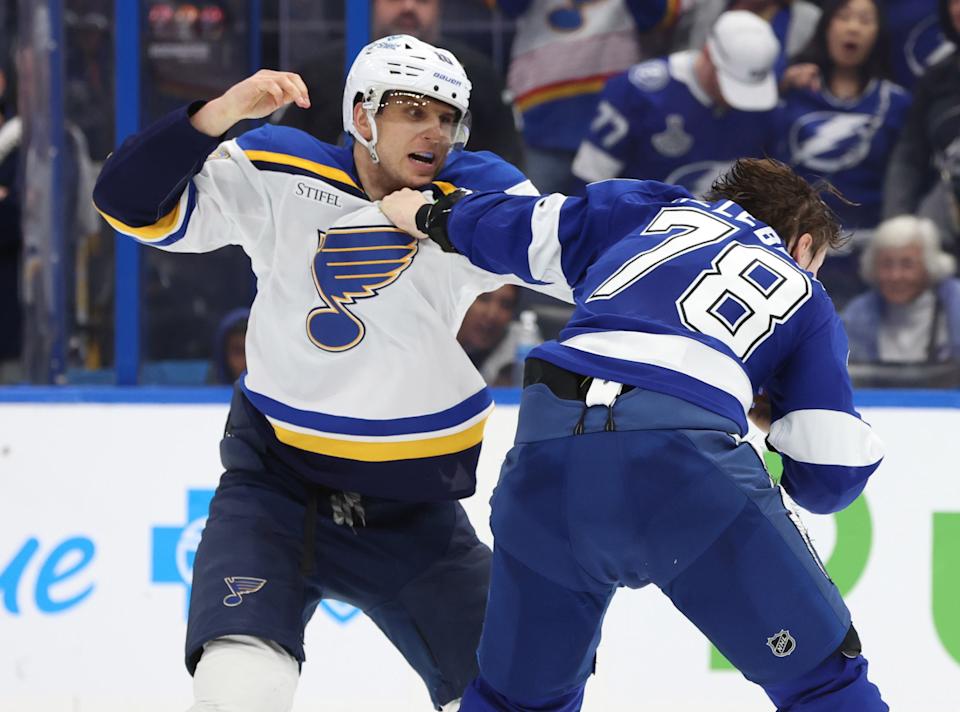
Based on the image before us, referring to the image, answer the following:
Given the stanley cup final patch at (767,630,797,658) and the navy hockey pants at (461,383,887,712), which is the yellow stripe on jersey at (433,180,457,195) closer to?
the navy hockey pants at (461,383,887,712)

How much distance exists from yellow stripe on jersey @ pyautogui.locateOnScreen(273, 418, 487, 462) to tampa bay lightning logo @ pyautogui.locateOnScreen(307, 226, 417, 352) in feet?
0.52

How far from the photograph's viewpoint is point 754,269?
1.88 meters

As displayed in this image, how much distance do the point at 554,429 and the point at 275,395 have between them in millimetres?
642

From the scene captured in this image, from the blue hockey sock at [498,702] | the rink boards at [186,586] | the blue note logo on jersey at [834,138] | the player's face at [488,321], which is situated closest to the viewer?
the blue hockey sock at [498,702]

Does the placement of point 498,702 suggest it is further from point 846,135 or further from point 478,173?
point 846,135

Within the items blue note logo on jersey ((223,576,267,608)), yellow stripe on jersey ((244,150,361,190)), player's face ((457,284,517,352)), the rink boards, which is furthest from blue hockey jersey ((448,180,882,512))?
player's face ((457,284,517,352))

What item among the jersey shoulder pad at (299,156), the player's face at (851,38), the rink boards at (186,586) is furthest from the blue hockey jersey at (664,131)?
the jersey shoulder pad at (299,156)

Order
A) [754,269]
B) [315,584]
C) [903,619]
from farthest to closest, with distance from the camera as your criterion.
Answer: [903,619] < [315,584] < [754,269]

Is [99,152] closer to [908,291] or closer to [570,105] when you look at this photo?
[570,105]

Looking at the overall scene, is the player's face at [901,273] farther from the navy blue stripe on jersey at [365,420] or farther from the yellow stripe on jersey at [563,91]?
the navy blue stripe on jersey at [365,420]

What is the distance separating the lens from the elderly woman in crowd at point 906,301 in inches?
147

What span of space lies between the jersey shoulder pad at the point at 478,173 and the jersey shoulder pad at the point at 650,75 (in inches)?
63.5

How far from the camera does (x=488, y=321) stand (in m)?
3.75

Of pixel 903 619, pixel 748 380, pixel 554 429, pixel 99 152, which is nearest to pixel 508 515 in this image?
pixel 554 429
